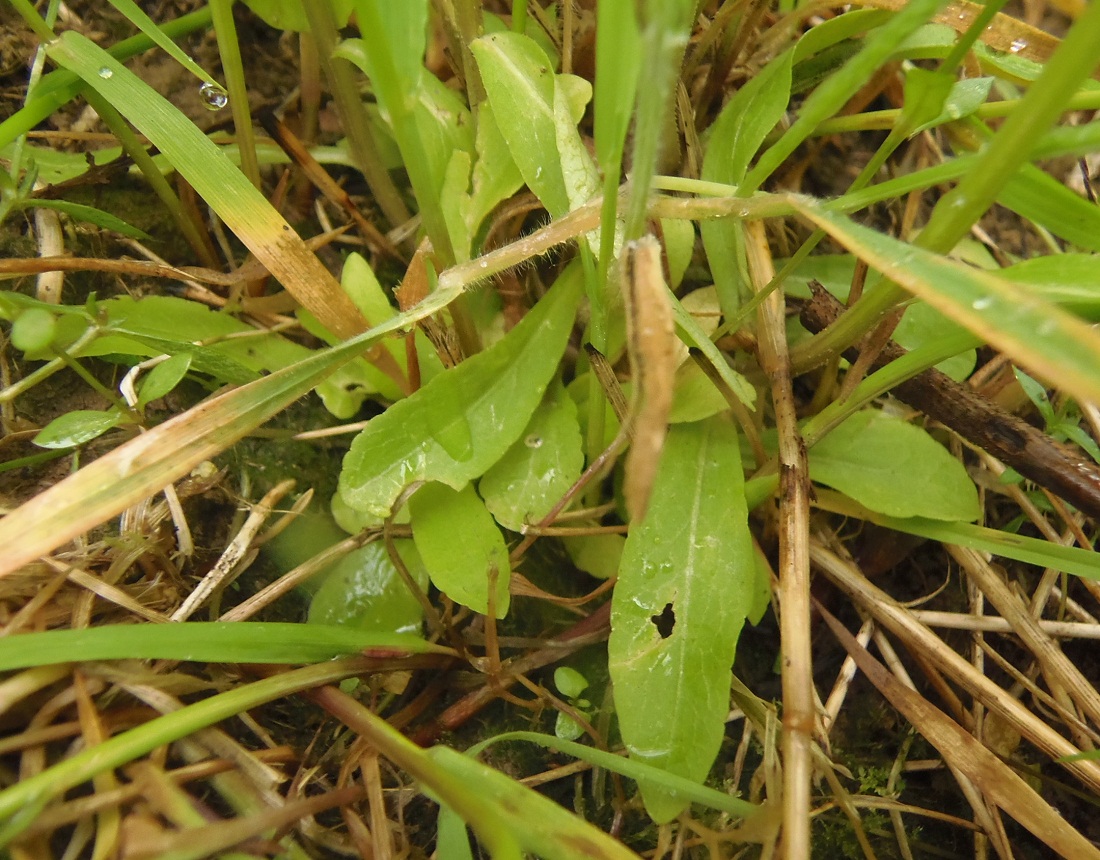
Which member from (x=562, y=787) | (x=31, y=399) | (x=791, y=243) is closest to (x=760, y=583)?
(x=562, y=787)

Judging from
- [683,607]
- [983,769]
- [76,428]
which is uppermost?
[76,428]

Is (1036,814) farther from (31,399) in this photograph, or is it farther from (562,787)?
(31,399)

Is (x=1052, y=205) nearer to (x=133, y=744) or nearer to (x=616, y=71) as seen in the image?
(x=616, y=71)

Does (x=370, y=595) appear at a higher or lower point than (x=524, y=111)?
lower

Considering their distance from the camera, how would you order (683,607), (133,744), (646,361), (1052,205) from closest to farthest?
(646,361) → (133,744) → (1052,205) → (683,607)

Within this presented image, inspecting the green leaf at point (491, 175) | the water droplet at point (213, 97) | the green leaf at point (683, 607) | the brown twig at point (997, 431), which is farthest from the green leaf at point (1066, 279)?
the water droplet at point (213, 97)

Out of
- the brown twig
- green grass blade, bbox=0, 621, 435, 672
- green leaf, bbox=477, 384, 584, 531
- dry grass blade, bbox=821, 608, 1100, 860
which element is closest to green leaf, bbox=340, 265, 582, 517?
green leaf, bbox=477, 384, 584, 531

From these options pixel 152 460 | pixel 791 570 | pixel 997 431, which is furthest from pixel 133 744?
pixel 997 431
